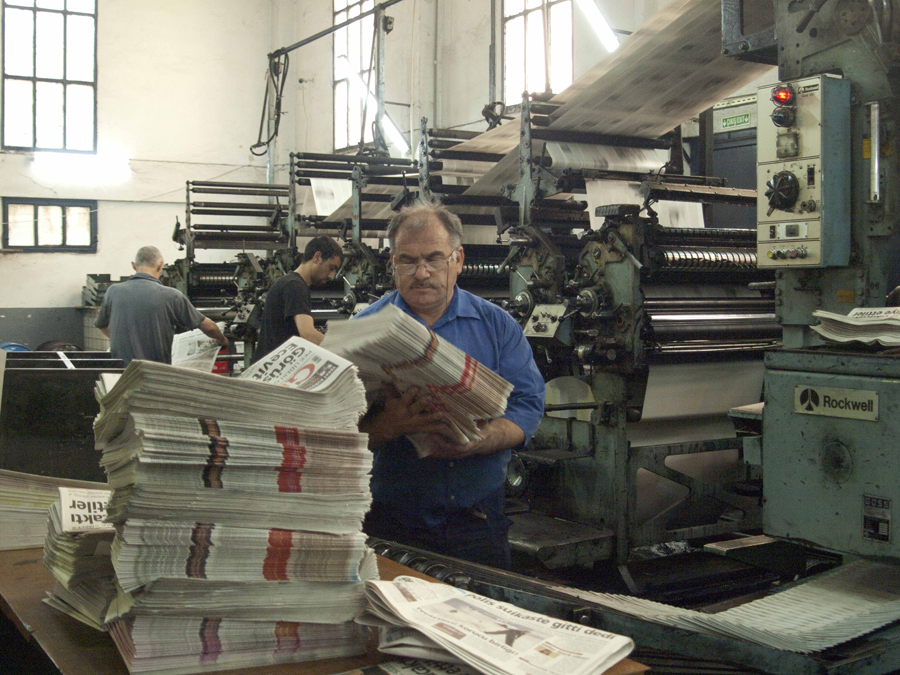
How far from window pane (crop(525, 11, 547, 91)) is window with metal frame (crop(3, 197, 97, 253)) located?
6741mm

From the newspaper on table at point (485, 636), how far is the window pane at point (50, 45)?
41.4 feet

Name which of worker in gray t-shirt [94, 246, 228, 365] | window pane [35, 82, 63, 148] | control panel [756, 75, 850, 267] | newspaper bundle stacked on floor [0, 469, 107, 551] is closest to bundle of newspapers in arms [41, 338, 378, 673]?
newspaper bundle stacked on floor [0, 469, 107, 551]

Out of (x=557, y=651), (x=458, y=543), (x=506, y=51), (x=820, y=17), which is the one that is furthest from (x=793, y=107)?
(x=506, y=51)

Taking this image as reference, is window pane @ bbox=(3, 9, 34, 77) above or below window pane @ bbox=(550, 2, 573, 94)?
above

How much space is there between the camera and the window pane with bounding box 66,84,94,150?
11.9m

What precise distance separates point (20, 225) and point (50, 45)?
2.55 metres

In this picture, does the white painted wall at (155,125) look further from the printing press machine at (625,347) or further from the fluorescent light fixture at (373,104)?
the printing press machine at (625,347)

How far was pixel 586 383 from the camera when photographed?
3947 mm

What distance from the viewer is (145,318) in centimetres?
473

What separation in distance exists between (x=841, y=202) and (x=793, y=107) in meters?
0.35

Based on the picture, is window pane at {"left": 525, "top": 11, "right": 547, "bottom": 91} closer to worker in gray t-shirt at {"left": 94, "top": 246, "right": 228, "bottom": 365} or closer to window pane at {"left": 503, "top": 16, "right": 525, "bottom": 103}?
window pane at {"left": 503, "top": 16, "right": 525, "bottom": 103}

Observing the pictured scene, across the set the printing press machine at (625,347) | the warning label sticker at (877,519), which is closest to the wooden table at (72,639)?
the warning label sticker at (877,519)

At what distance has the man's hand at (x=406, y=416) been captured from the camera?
152 centimetres

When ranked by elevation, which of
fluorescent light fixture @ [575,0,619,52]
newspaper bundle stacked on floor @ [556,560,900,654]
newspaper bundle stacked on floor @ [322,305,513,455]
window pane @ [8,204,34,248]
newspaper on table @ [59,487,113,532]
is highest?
fluorescent light fixture @ [575,0,619,52]
